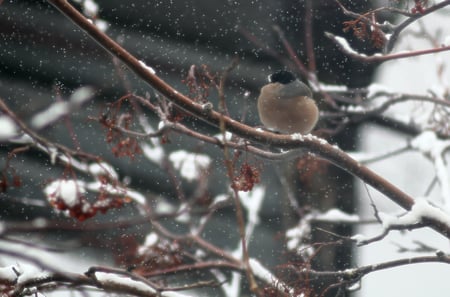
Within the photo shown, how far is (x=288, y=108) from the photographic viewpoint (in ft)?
5.57

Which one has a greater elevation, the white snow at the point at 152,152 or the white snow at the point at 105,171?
the white snow at the point at 152,152

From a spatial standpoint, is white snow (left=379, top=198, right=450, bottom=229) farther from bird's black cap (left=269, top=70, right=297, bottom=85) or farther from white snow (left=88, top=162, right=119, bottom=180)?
bird's black cap (left=269, top=70, right=297, bottom=85)

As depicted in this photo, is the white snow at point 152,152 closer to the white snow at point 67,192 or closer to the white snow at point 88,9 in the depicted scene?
the white snow at point 88,9

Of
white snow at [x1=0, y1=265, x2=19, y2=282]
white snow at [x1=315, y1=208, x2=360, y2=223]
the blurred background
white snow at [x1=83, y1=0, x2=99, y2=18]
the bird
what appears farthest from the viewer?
the blurred background

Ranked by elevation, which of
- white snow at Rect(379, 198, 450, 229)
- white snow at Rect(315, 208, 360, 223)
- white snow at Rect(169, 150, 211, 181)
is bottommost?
white snow at Rect(379, 198, 450, 229)

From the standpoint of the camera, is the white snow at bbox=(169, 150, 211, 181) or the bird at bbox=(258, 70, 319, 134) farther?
the white snow at bbox=(169, 150, 211, 181)

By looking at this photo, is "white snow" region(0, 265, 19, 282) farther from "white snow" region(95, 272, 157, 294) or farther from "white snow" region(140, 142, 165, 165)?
"white snow" region(140, 142, 165, 165)

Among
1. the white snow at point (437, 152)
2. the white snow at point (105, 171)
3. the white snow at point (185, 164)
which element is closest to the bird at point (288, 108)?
the white snow at point (185, 164)

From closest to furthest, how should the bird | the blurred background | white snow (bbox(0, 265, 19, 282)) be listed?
white snow (bbox(0, 265, 19, 282)) < the bird < the blurred background

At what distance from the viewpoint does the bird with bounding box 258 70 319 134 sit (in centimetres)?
167

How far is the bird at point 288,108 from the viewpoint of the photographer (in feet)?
5.48

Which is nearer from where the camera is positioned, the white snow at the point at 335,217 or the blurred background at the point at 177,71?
the white snow at the point at 335,217

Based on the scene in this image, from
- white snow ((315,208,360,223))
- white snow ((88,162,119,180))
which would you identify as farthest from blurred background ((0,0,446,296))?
white snow ((88,162,119,180))

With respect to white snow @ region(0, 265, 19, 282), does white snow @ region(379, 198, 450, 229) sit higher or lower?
higher
